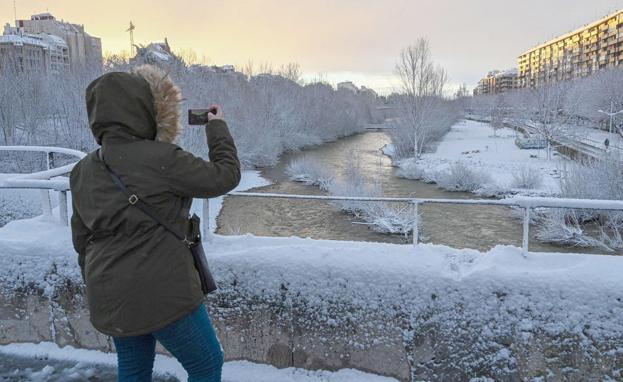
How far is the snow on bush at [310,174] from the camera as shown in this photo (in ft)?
84.0

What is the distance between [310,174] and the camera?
26781mm

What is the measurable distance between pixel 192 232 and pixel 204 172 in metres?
0.28

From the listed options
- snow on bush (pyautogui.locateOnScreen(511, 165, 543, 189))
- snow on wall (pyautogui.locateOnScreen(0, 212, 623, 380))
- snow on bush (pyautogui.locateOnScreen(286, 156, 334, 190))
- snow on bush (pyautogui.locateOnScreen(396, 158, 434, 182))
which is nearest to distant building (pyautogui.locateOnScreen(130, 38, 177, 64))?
snow on bush (pyautogui.locateOnScreen(286, 156, 334, 190))

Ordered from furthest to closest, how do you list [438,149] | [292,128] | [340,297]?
[292,128], [438,149], [340,297]

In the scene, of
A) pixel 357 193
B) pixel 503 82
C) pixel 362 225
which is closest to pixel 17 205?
pixel 362 225

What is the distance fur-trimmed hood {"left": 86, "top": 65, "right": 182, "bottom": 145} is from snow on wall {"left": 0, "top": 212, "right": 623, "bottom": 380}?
1496 millimetres

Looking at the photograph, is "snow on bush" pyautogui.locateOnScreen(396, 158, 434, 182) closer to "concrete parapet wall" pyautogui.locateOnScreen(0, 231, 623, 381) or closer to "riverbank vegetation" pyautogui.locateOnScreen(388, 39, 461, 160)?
"riverbank vegetation" pyautogui.locateOnScreen(388, 39, 461, 160)

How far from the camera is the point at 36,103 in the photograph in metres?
28.6

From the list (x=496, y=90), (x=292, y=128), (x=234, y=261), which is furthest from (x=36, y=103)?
(x=496, y=90)

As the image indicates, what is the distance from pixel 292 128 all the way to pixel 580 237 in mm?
31645

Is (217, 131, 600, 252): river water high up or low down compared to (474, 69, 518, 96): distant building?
down

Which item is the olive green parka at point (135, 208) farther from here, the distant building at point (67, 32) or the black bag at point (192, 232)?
the distant building at point (67, 32)

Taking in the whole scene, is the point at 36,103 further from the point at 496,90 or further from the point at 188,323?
the point at 496,90

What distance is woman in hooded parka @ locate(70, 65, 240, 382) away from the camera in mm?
1809
